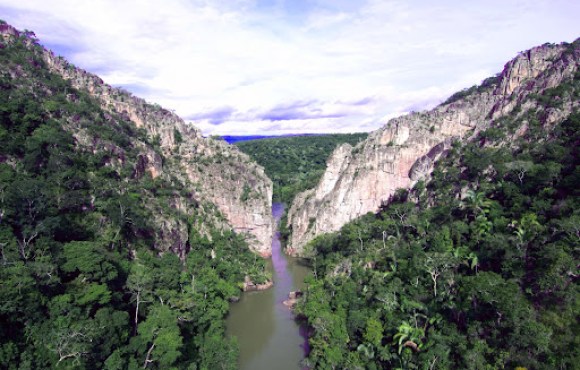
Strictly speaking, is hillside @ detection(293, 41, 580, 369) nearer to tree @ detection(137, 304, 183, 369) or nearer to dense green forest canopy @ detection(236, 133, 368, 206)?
tree @ detection(137, 304, 183, 369)

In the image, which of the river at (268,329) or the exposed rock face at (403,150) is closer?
the river at (268,329)

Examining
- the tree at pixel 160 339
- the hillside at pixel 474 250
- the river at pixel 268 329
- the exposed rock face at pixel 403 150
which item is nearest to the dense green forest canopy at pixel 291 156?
the exposed rock face at pixel 403 150

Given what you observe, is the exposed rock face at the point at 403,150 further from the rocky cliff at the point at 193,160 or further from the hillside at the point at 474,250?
the rocky cliff at the point at 193,160

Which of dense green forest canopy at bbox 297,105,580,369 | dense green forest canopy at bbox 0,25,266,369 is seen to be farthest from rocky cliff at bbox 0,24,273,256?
dense green forest canopy at bbox 297,105,580,369

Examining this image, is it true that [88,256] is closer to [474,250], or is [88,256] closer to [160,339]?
[160,339]

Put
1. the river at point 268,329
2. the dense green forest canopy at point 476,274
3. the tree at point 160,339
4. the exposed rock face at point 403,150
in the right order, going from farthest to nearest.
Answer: the exposed rock face at point 403,150
the river at point 268,329
the tree at point 160,339
the dense green forest canopy at point 476,274

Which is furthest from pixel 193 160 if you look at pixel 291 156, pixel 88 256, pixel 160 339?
pixel 291 156

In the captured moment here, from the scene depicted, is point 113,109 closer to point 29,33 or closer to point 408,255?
point 29,33

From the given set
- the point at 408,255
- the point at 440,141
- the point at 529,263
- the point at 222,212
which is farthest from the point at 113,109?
the point at 529,263
